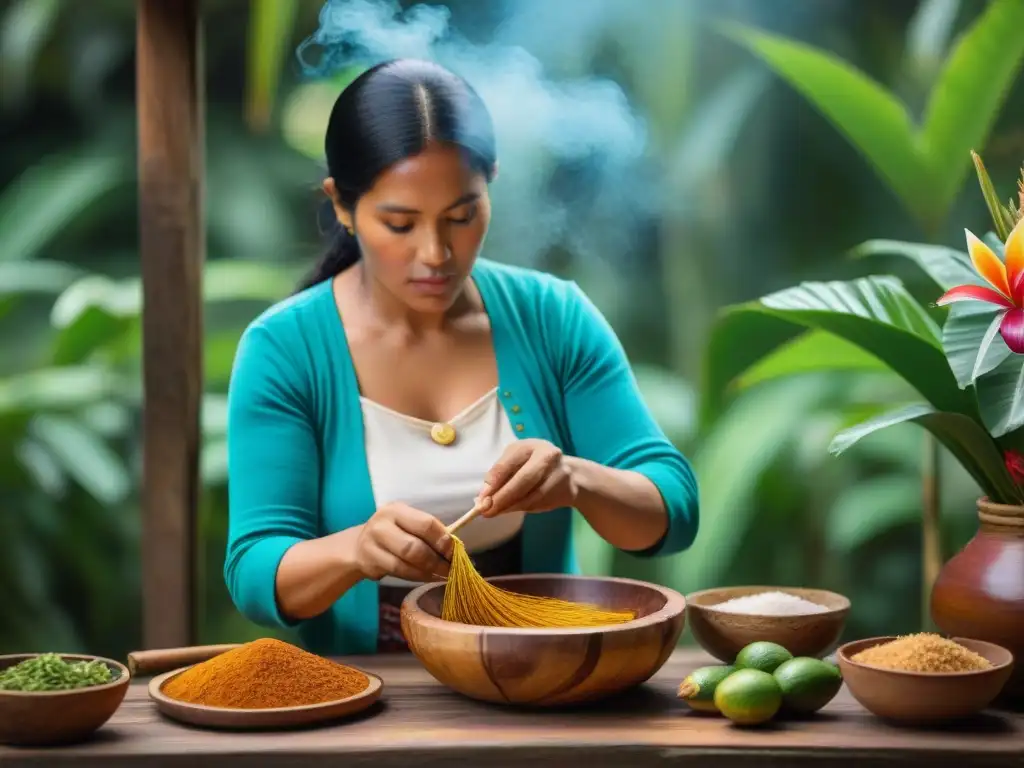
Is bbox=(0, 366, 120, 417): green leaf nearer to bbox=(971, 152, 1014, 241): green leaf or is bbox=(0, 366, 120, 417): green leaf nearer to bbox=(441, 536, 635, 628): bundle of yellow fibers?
bbox=(441, 536, 635, 628): bundle of yellow fibers

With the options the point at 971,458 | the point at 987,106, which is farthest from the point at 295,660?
the point at 987,106

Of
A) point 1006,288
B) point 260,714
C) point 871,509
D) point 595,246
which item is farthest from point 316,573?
point 595,246

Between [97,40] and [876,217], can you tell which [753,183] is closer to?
[876,217]

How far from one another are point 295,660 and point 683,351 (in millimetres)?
2299

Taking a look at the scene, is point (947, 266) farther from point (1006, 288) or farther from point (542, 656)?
point (542, 656)

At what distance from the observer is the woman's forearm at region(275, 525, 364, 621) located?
5.77ft

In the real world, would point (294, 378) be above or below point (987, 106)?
below

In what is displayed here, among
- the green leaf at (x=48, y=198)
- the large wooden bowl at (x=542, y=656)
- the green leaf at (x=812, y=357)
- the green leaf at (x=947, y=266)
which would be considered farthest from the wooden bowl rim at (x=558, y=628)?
the green leaf at (x=48, y=198)

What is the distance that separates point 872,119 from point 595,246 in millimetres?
1351

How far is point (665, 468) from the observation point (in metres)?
2.01

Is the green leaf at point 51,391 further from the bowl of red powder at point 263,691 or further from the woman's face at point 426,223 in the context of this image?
the bowl of red powder at point 263,691

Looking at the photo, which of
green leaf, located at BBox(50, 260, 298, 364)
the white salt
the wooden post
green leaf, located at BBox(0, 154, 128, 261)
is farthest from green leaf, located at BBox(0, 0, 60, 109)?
the white salt

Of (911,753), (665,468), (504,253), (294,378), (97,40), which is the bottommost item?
(911,753)

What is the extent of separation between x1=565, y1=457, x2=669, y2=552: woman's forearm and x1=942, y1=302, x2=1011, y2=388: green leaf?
490 millimetres
